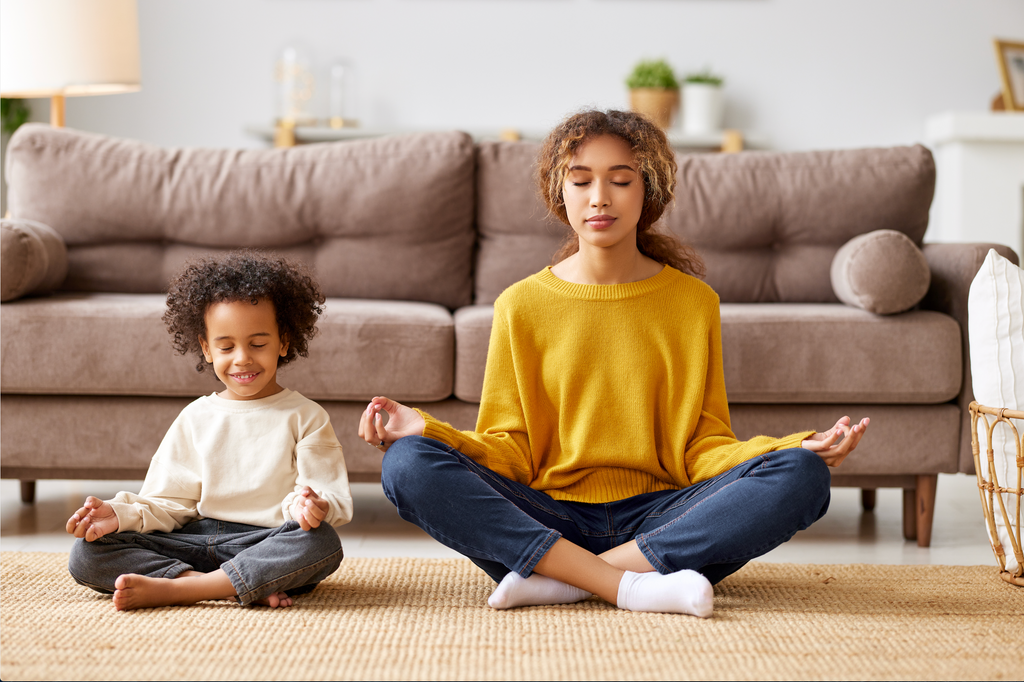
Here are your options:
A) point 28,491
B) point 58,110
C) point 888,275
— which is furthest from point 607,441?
point 58,110

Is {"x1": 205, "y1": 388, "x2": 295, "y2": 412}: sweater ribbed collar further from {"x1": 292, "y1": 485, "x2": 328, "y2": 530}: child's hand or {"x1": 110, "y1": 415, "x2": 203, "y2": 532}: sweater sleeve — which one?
{"x1": 292, "y1": 485, "x2": 328, "y2": 530}: child's hand

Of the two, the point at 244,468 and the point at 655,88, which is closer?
the point at 244,468

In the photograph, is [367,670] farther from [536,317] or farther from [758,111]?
[758,111]

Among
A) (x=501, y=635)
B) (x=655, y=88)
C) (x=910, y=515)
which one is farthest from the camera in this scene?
(x=655, y=88)

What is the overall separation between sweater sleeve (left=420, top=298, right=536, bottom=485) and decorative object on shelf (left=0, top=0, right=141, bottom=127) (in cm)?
153

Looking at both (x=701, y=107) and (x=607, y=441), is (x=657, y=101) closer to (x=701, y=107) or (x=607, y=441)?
(x=701, y=107)

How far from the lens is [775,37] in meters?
3.91

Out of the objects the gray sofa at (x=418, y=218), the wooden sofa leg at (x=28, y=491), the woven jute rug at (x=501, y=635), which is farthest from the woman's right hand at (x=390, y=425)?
the wooden sofa leg at (x=28, y=491)

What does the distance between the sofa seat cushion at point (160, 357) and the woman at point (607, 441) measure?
0.34 metres

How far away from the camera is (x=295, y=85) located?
3.84 meters

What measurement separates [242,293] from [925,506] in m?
1.31

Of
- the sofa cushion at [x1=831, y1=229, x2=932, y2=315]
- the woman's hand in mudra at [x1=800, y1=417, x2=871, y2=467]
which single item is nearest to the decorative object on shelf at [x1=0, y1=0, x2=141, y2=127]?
the sofa cushion at [x1=831, y1=229, x2=932, y2=315]

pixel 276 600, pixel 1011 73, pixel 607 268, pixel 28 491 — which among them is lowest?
pixel 28 491

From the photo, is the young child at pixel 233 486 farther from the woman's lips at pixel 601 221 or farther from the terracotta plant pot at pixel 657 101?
the terracotta plant pot at pixel 657 101
